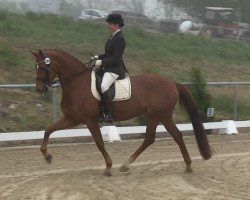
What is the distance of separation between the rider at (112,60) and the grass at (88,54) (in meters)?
5.64

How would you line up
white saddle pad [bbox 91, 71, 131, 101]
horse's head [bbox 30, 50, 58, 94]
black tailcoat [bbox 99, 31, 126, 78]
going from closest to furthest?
horse's head [bbox 30, 50, 58, 94], black tailcoat [bbox 99, 31, 126, 78], white saddle pad [bbox 91, 71, 131, 101]

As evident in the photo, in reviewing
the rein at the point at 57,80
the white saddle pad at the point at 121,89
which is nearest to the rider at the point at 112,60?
the white saddle pad at the point at 121,89

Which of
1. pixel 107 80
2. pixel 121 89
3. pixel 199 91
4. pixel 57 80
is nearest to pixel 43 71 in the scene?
pixel 57 80

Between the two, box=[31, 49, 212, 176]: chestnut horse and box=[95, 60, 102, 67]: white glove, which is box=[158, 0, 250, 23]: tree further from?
box=[95, 60, 102, 67]: white glove

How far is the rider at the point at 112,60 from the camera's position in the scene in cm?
1012

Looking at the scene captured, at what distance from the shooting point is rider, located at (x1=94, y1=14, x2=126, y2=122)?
10125 mm

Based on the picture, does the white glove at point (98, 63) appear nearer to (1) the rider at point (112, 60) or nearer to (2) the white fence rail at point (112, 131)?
(1) the rider at point (112, 60)

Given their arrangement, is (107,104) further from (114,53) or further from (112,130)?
(112,130)

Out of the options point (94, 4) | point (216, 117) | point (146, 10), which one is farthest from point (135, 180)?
point (94, 4)

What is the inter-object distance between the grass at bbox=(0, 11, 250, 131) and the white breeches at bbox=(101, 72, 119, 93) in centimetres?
563

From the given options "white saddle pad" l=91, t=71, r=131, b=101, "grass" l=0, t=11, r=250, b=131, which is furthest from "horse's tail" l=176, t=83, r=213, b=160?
"grass" l=0, t=11, r=250, b=131

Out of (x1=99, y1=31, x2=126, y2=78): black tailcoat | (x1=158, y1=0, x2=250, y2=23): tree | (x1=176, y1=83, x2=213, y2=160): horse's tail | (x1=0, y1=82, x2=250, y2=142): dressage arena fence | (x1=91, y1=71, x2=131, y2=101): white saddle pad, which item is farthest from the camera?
(x1=158, y1=0, x2=250, y2=23): tree

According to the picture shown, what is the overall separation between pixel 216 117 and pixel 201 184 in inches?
368

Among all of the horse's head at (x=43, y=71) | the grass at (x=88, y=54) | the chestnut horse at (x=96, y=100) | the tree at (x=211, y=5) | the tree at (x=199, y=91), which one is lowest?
the tree at (x=211, y=5)
